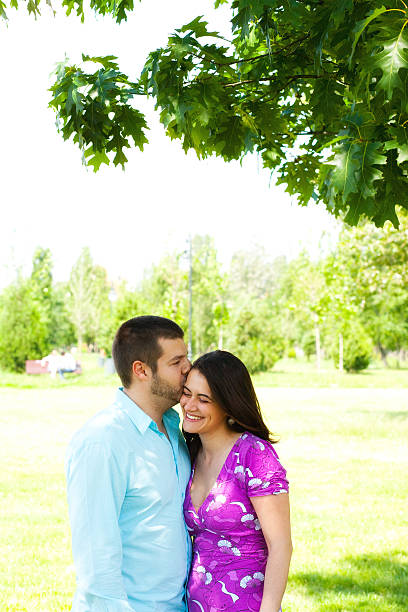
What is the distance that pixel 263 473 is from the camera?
2.71m

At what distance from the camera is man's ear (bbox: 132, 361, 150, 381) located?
9.58ft

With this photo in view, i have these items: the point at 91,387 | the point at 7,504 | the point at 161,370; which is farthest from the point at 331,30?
the point at 91,387

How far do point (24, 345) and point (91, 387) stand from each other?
410 inches

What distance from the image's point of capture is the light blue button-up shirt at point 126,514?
253cm

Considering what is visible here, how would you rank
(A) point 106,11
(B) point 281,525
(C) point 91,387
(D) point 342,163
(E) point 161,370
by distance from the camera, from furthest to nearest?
(C) point 91,387, (A) point 106,11, (E) point 161,370, (B) point 281,525, (D) point 342,163

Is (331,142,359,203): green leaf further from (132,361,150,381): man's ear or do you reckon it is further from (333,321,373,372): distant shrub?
(333,321,373,372): distant shrub

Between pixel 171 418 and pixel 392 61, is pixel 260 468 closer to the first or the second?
pixel 171 418

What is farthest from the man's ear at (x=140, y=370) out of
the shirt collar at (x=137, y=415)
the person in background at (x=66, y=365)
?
the person in background at (x=66, y=365)

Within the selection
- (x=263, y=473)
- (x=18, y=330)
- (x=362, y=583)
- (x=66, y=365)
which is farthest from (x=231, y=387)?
(x=18, y=330)

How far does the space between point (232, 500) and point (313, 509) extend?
681 cm

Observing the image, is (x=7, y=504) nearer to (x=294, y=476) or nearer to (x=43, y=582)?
(x=43, y=582)

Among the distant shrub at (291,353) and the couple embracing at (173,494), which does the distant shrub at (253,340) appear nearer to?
the distant shrub at (291,353)

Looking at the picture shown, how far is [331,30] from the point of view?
305 centimetres

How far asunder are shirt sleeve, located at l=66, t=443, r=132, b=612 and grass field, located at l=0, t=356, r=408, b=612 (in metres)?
3.47
